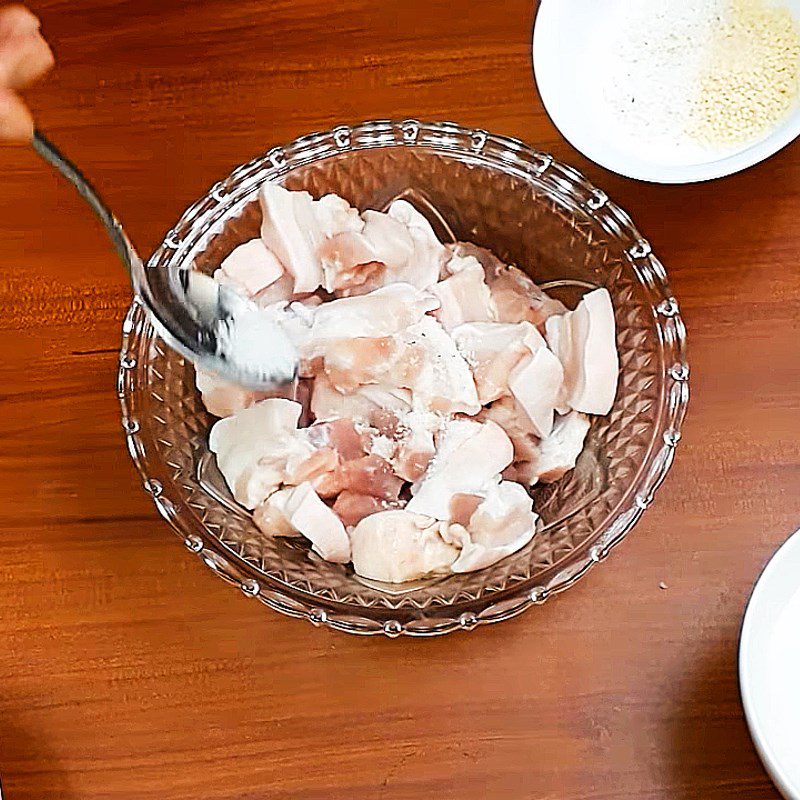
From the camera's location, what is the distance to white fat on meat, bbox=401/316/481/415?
2.98ft

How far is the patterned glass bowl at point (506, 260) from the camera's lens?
882mm

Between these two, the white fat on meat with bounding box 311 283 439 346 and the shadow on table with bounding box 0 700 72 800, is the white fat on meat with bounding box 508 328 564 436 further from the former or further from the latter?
the shadow on table with bounding box 0 700 72 800

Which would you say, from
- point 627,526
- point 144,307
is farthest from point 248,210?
point 627,526

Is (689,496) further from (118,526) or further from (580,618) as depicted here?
(118,526)

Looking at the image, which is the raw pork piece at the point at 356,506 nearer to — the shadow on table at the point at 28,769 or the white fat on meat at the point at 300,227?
the white fat on meat at the point at 300,227

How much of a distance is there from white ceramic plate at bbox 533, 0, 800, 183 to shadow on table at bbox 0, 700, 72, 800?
0.67 metres

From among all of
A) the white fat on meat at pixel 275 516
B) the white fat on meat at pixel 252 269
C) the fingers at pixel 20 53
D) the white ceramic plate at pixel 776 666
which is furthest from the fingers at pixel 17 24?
the white ceramic plate at pixel 776 666

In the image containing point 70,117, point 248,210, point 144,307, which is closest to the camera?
point 144,307

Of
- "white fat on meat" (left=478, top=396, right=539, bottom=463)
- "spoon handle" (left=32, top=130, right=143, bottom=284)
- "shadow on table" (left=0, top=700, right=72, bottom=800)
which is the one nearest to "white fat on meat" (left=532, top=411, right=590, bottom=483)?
"white fat on meat" (left=478, top=396, right=539, bottom=463)

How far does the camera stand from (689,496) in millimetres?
968

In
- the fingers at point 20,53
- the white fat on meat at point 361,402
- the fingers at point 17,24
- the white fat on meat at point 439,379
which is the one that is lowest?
the white fat on meat at point 361,402

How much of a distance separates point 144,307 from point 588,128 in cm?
41

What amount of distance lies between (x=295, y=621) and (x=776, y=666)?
381 millimetres

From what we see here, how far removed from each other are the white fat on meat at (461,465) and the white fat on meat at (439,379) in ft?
0.05
